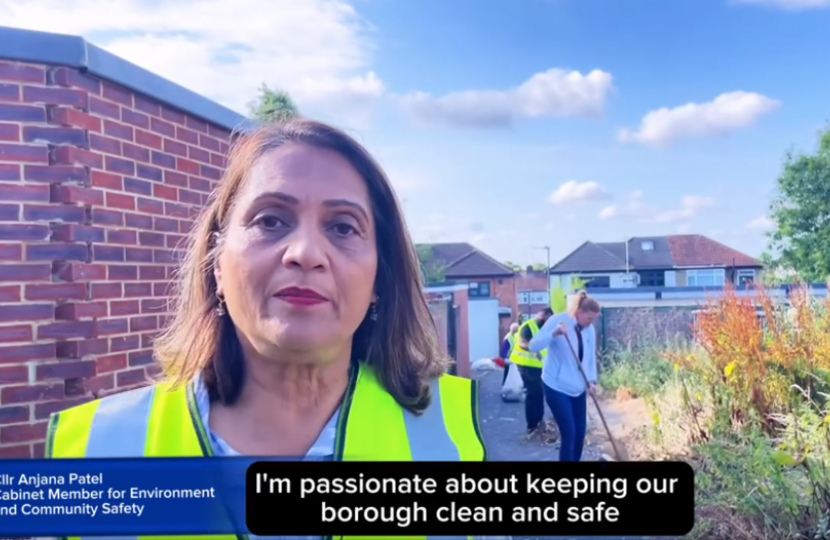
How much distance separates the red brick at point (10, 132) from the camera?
1172 millimetres

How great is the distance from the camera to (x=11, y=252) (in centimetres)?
118

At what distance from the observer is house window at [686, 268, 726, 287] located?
128cm

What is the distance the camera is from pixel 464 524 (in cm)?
121

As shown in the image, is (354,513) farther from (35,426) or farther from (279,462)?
(35,426)

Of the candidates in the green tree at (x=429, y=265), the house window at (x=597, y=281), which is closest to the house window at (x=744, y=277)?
the house window at (x=597, y=281)

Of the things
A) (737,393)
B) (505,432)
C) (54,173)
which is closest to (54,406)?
(54,173)

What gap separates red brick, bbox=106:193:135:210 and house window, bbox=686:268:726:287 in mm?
1232

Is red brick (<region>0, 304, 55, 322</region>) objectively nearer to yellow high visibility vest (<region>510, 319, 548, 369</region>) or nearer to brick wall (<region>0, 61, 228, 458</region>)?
brick wall (<region>0, 61, 228, 458</region>)

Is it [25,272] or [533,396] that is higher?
[25,272]

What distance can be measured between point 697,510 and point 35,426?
1524 millimetres

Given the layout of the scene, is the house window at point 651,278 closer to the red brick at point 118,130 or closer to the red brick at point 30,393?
the red brick at point 118,130

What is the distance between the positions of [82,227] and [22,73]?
33 cm
